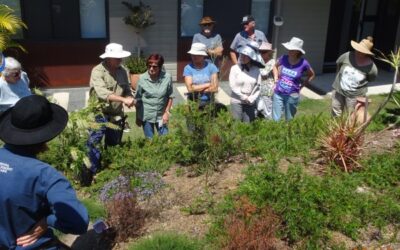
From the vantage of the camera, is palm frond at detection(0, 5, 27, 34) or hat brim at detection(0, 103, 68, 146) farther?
palm frond at detection(0, 5, 27, 34)

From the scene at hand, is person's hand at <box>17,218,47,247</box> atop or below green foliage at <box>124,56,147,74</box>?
atop

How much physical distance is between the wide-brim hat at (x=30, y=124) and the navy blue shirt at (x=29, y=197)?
91mm

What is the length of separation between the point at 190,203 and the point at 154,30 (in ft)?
22.8

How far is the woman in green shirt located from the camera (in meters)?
5.75

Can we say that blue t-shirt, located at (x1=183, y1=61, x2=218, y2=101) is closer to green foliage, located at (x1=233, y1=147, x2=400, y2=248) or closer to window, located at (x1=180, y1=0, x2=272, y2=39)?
green foliage, located at (x1=233, y1=147, x2=400, y2=248)

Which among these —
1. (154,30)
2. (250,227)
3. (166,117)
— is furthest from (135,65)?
(250,227)

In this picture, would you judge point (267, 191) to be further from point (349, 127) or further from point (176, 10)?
point (176, 10)

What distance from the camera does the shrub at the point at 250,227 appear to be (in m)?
3.39

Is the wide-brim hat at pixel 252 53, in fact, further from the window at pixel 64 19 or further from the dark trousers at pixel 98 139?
the window at pixel 64 19

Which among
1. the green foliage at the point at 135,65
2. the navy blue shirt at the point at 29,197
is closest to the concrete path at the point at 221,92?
the green foliage at the point at 135,65

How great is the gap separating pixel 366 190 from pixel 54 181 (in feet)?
10.7

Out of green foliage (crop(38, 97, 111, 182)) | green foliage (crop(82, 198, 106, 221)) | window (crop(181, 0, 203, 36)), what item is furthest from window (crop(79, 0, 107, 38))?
green foliage (crop(82, 198, 106, 221))

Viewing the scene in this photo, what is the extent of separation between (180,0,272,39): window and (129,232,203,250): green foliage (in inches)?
309

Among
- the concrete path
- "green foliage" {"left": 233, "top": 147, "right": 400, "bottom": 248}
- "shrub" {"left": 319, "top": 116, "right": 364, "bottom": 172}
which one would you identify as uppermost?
"shrub" {"left": 319, "top": 116, "right": 364, "bottom": 172}
